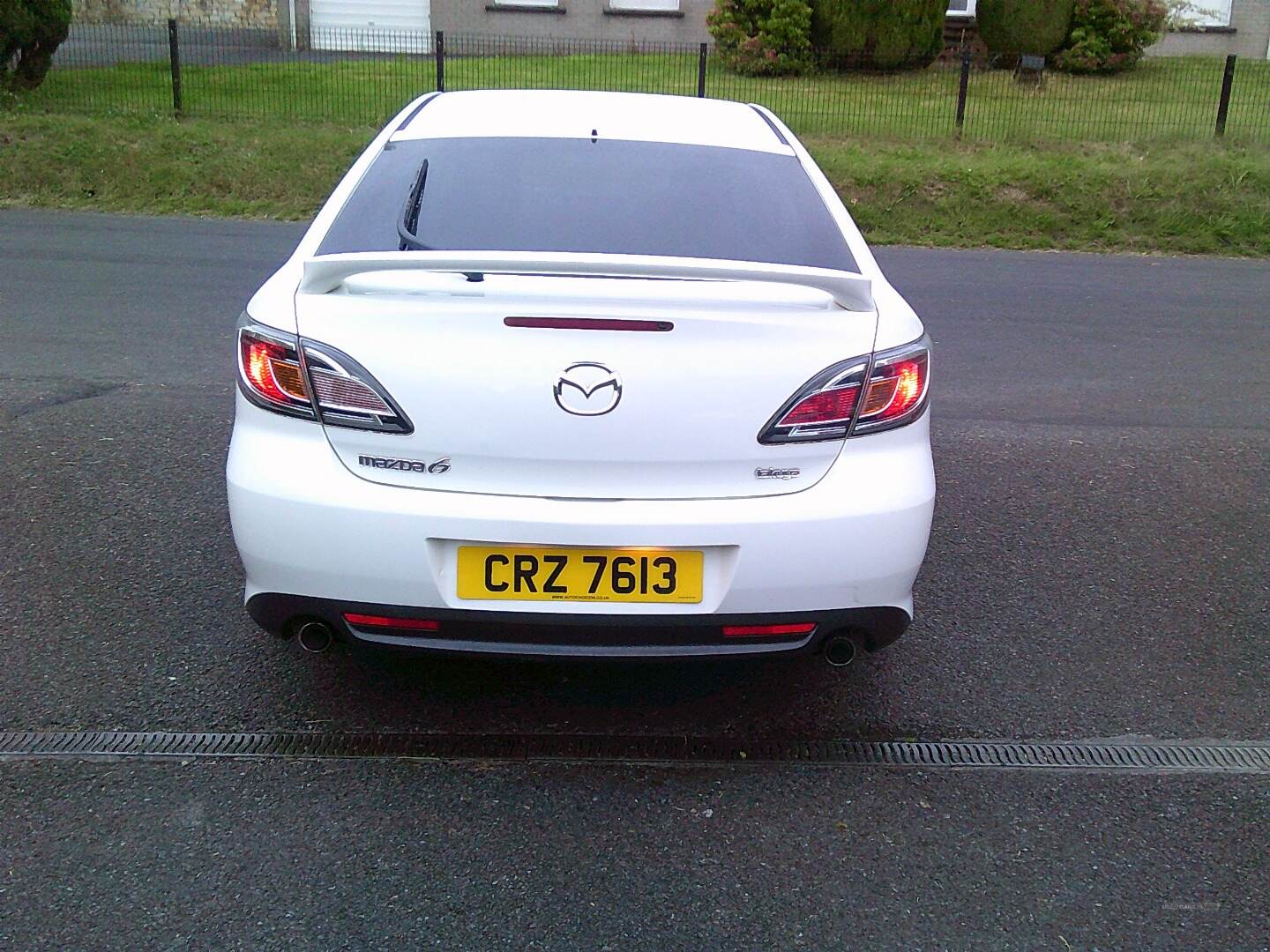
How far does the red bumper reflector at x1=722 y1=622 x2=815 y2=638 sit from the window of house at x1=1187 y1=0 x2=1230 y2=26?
2709cm

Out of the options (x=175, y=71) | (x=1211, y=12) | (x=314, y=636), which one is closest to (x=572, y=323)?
(x=314, y=636)

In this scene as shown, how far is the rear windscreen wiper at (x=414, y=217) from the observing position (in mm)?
3406

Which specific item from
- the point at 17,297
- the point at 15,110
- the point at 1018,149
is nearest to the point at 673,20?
the point at 1018,149

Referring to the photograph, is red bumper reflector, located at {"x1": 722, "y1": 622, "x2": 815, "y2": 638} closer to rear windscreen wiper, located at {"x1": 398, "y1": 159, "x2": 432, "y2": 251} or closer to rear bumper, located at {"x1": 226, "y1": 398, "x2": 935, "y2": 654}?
rear bumper, located at {"x1": 226, "y1": 398, "x2": 935, "y2": 654}

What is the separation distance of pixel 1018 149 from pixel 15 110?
1201cm

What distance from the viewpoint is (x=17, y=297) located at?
839 centimetres

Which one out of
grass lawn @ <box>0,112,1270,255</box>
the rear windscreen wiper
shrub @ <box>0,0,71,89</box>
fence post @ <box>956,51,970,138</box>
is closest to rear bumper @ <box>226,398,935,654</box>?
the rear windscreen wiper

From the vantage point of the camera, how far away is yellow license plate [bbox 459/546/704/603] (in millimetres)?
2973

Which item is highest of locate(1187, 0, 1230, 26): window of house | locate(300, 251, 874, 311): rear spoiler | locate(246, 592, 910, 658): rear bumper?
locate(1187, 0, 1230, 26): window of house

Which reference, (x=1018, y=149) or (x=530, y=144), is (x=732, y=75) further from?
(x=530, y=144)

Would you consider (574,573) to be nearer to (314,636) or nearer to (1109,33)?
(314,636)

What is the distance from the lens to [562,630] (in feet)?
9.91

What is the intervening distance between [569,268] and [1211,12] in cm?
2737

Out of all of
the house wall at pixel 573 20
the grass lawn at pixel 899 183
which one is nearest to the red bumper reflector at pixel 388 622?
the grass lawn at pixel 899 183
